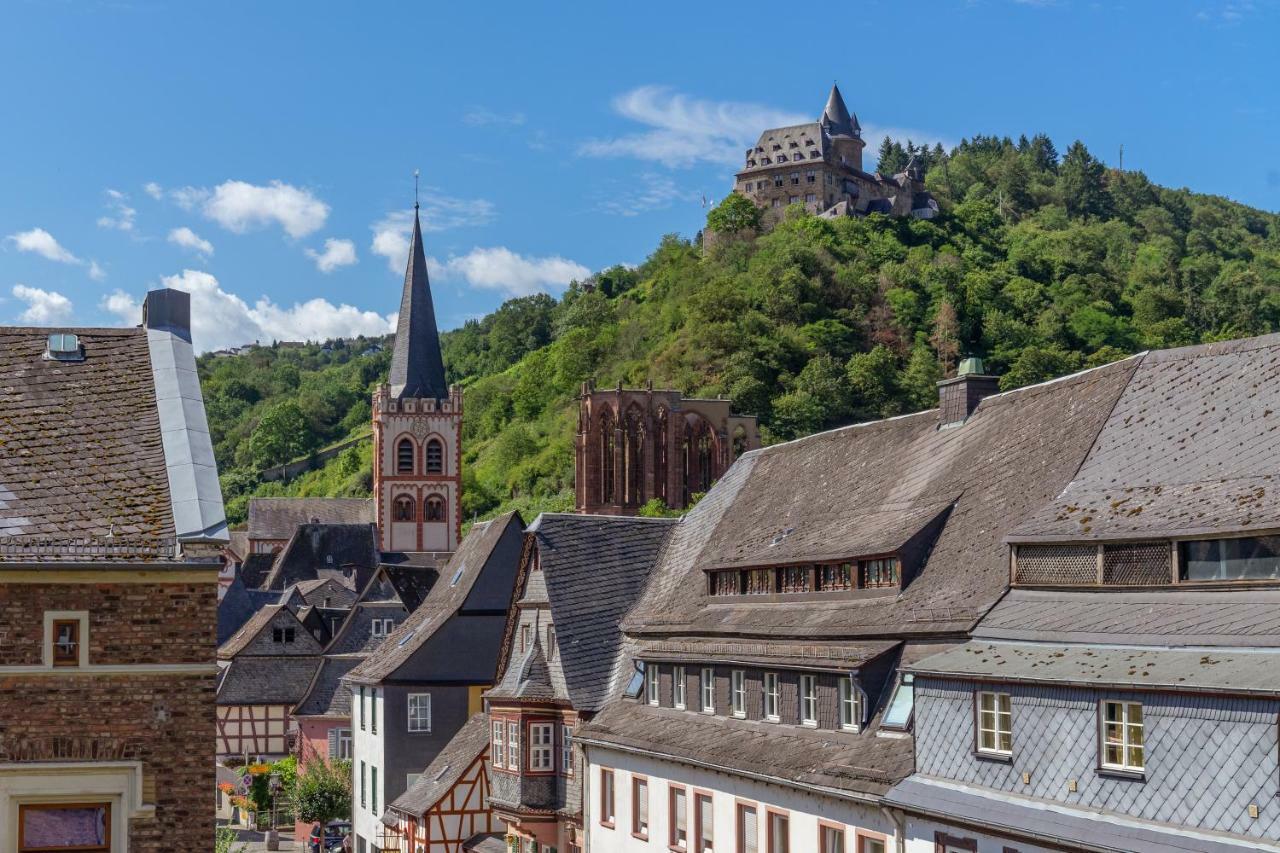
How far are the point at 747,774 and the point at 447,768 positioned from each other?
1493 cm

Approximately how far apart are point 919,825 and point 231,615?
5716cm

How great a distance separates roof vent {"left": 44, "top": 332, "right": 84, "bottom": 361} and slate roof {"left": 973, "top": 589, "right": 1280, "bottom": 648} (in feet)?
37.1

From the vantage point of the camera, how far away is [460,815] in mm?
38969

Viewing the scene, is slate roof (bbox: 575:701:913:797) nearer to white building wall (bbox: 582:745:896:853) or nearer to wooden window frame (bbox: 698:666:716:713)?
wooden window frame (bbox: 698:666:716:713)

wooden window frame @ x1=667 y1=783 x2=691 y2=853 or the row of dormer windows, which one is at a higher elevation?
the row of dormer windows

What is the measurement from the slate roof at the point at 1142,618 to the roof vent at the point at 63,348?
11.3 metres

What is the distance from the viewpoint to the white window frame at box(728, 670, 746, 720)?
94.2 ft

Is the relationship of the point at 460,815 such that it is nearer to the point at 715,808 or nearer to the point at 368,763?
the point at 368,763

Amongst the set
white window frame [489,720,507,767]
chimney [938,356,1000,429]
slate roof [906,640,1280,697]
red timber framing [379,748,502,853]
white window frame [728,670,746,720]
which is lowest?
red timber framing [379,748,502,853]

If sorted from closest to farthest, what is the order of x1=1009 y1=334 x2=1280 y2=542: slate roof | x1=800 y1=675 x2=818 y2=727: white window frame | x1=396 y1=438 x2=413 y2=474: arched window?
x1=1009 y1=334 x2=1280 y2=542: slate roof
x1=800 y1=675 x2=818 y2=727: white window frame
x1=396 y1=438 x2=413 y2=474: arched window

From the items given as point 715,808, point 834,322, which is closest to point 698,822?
point 715,808

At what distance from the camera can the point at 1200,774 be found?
58.0 feet

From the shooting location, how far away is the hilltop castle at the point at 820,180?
530ft

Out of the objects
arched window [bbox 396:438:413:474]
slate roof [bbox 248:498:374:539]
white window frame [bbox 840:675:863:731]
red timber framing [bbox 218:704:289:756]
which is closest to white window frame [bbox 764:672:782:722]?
white window frame [bbox 840:675:863:731]
